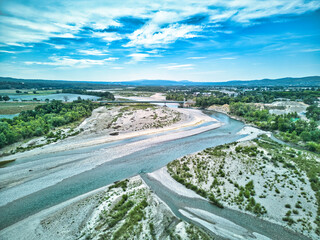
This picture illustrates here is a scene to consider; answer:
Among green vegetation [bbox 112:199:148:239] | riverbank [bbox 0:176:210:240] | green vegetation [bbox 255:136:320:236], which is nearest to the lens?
green vegetation [bbox 112:199:148:239]

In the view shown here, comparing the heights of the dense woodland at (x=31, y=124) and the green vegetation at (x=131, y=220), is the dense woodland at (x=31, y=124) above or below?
above

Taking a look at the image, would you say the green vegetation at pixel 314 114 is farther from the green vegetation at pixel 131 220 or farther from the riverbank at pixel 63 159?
the green vegetation at pixel 131 220

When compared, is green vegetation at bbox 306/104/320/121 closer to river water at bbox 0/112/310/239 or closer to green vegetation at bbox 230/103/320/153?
green vegetation at bbox 230/103/320/153

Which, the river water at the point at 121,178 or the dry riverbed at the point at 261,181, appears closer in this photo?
the dry riverbed at the point at 261,181

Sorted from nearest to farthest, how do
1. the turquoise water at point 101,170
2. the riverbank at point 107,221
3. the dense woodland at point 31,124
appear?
the riverbank at point 107,221 < the turquoise water at point 101,170 < the dense woodland at point 31,124

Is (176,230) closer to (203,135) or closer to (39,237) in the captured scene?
(39,237)

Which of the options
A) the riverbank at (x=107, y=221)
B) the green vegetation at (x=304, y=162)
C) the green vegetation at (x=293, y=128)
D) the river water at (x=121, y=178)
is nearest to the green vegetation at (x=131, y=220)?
the riverbank at (x=107, y=221)

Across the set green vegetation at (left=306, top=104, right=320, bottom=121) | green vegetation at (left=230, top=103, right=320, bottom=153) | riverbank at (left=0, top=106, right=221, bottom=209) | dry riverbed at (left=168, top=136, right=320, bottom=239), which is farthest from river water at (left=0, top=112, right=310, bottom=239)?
green vegetation at (left=306, top=104, right=320, bottom=121)

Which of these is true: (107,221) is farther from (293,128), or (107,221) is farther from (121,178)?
(293,128)

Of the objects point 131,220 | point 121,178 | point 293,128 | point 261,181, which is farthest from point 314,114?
point 131,220
